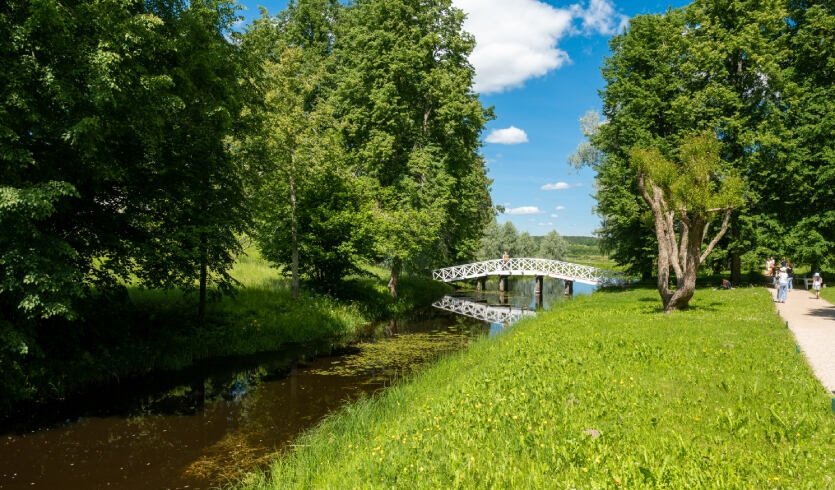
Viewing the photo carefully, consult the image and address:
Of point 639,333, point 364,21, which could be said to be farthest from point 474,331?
point 364,21

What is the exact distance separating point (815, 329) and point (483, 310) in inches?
718

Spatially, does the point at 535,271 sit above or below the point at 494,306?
above

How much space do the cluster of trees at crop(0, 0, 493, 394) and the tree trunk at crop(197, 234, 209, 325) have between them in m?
0.09

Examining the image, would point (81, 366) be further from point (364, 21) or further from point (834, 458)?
point (364, 21)

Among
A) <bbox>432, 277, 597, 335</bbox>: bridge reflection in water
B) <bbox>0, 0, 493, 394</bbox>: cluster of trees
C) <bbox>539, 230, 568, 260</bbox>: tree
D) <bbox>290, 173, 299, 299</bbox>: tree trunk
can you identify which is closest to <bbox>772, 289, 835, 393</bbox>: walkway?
<bbox>432, 277, 597, 335</bbox>: bridge reflection in water

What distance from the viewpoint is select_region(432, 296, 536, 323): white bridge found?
27141mm

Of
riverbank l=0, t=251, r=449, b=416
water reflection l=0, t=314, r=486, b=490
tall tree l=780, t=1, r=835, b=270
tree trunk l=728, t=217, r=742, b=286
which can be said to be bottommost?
water reflection l=0, t=314, r=486, b=490

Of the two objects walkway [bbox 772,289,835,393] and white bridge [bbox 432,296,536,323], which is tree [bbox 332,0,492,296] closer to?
white bridge [bbox 432,296,536,323]

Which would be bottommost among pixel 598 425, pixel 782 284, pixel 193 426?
pixel 193 426

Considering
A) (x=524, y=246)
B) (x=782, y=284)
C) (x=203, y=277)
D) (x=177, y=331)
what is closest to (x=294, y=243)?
(x=203, y=277)

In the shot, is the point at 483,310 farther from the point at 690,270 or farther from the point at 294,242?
the point at 690,270

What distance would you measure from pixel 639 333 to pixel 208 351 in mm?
13354

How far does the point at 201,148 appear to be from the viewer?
1447cm

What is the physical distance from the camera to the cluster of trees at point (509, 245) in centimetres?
6556
